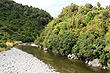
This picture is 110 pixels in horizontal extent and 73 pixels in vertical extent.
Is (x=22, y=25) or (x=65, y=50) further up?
(x=22, y=25)

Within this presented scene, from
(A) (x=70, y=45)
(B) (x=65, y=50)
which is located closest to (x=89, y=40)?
(A) (x=70, y=45)

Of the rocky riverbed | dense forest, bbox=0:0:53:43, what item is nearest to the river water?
the rocky riverbed

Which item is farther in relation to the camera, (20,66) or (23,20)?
(23,20)

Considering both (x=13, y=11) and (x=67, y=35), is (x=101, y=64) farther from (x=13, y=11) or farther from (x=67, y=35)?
(x=13, y=11)

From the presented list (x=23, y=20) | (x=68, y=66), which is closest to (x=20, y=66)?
(x=68, y=66)

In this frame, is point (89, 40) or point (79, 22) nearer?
point (89, 40)

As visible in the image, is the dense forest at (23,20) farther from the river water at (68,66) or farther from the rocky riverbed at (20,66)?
the rocky riverbed at (20,66)

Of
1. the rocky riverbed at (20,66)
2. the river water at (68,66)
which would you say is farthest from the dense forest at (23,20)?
the rocky riverbed at (20,66)

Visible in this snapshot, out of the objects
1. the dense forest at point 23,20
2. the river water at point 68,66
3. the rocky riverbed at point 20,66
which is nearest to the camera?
the rocky riverbed at point 20,66

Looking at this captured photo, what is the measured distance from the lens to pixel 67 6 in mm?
59344

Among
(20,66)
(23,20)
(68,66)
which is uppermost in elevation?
(23,20)

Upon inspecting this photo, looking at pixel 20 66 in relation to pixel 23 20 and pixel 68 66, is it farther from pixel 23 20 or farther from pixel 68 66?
pixel 23 20

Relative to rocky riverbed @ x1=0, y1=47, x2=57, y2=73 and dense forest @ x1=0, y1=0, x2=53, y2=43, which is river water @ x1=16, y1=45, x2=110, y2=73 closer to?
rocky riverbed @ x1=0, y1=47, x2=57, y2=73

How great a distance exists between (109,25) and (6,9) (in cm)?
11599
